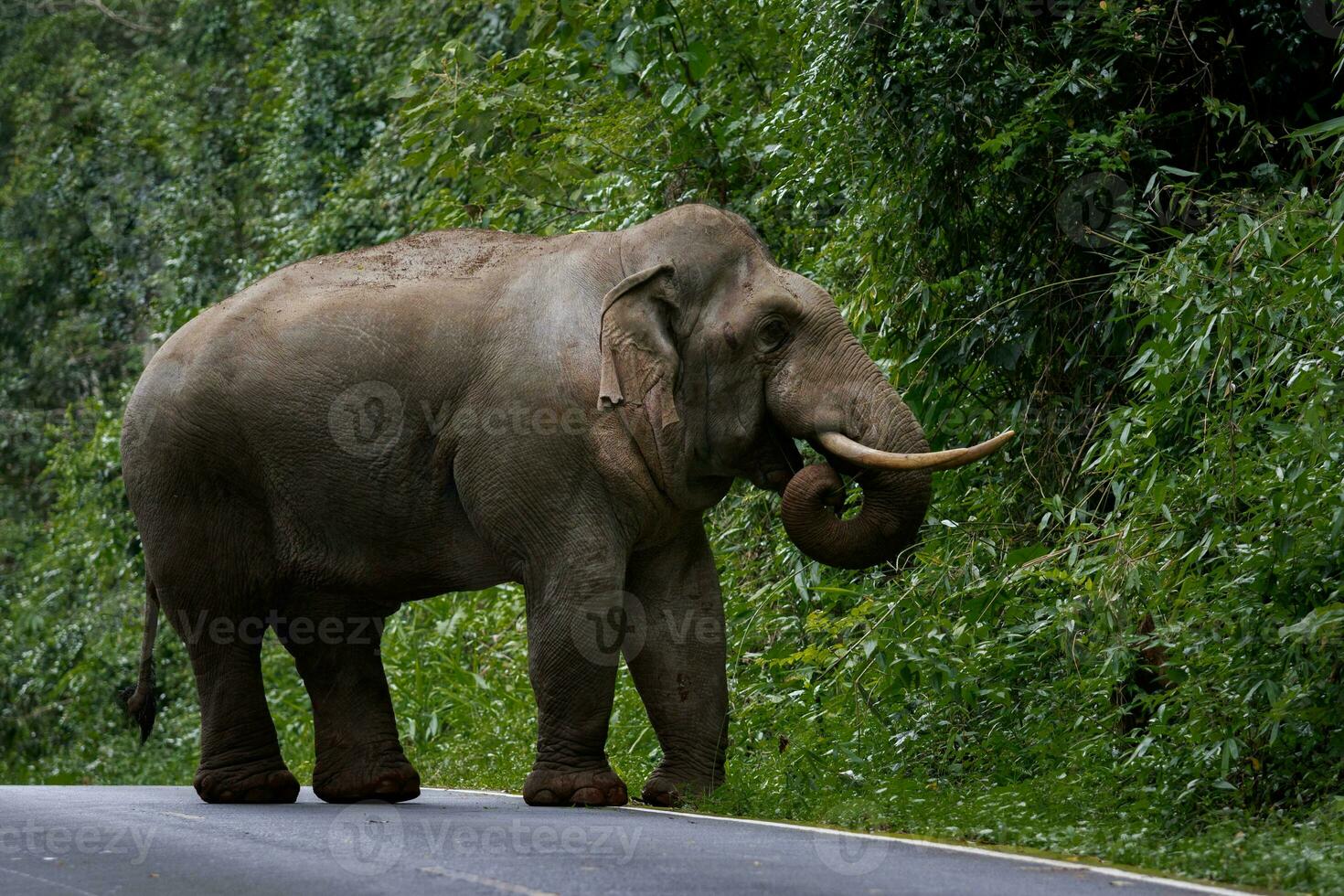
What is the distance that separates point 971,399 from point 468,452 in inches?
152

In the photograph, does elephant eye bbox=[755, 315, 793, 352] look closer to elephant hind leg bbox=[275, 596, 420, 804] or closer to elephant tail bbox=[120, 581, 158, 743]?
elephant hind leg bbox=[275, 596, 420, 804]

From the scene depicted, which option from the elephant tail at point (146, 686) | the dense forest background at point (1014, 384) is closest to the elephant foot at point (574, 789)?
the dense forest background at point (1014, 384)

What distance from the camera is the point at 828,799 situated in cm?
890

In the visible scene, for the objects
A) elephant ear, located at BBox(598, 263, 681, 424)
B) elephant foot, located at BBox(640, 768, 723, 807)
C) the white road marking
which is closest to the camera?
the white road marking

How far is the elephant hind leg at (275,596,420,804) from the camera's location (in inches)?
400

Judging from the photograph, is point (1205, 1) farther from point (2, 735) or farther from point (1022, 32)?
point (2, 735)

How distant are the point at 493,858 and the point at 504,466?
2.67 metres

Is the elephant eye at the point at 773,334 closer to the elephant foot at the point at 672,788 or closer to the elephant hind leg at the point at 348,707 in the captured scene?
the elephant foot at the point at 672,788

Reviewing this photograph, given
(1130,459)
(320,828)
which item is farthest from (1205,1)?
(320,828)

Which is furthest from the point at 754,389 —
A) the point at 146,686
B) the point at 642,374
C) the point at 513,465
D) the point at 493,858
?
the point at 146,686

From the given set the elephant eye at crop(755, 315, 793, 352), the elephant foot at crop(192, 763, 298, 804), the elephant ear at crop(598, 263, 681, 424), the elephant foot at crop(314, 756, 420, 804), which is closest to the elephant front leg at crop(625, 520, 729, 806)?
the elephant ear at crop(598, 263, 681, 424)

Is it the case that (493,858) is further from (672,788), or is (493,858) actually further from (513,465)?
(513,465)

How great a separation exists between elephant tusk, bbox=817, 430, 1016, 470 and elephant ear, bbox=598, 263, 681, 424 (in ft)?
2.85

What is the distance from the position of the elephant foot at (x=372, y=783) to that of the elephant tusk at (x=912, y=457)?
10.2ft
